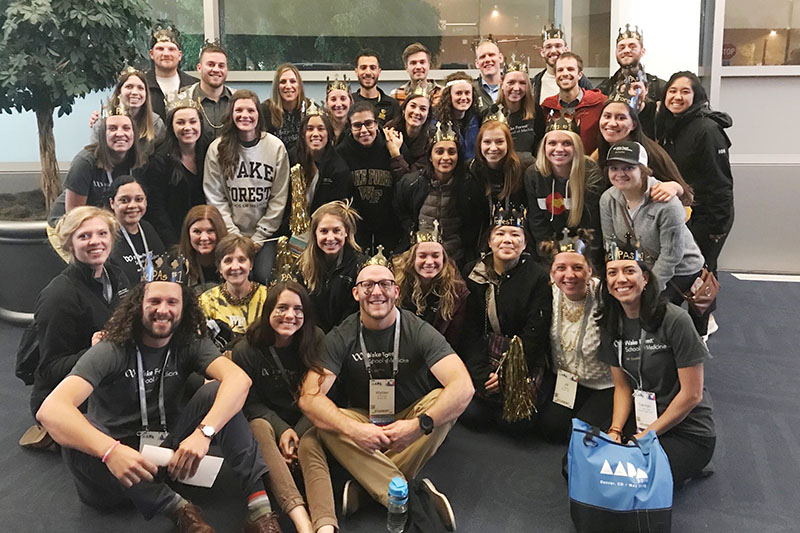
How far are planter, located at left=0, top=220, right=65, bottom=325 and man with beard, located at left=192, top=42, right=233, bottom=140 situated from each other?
1454 mm

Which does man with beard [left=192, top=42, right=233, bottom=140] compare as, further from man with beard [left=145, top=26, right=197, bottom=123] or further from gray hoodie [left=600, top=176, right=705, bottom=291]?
gray hoodie [left=600, top=176, right=705, bottom=291]

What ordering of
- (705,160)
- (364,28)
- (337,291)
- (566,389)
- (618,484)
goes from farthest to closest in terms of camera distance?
(364,28) → (705,160) → (337,291) → (566,389) → (618,484)

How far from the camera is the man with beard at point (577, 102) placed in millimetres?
4164

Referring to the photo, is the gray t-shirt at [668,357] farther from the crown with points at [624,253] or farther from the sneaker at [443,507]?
the sneaker at [443,507]

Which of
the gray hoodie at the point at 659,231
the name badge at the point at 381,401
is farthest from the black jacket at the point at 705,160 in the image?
the name badge at the point at 381,401

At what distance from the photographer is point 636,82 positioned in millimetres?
4254

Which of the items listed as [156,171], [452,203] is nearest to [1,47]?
[156,171]

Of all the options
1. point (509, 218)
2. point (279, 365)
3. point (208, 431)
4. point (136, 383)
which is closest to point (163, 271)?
point (136, 383)

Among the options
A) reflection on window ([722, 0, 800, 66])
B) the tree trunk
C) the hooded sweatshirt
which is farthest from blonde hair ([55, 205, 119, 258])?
reflection on window ([722, 0, 800, 66])

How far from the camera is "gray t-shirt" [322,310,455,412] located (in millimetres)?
2895

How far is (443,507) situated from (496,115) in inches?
89.4

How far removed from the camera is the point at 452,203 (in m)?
3.89

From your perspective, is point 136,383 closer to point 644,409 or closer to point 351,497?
point 351,497

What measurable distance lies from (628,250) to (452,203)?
122 cm
